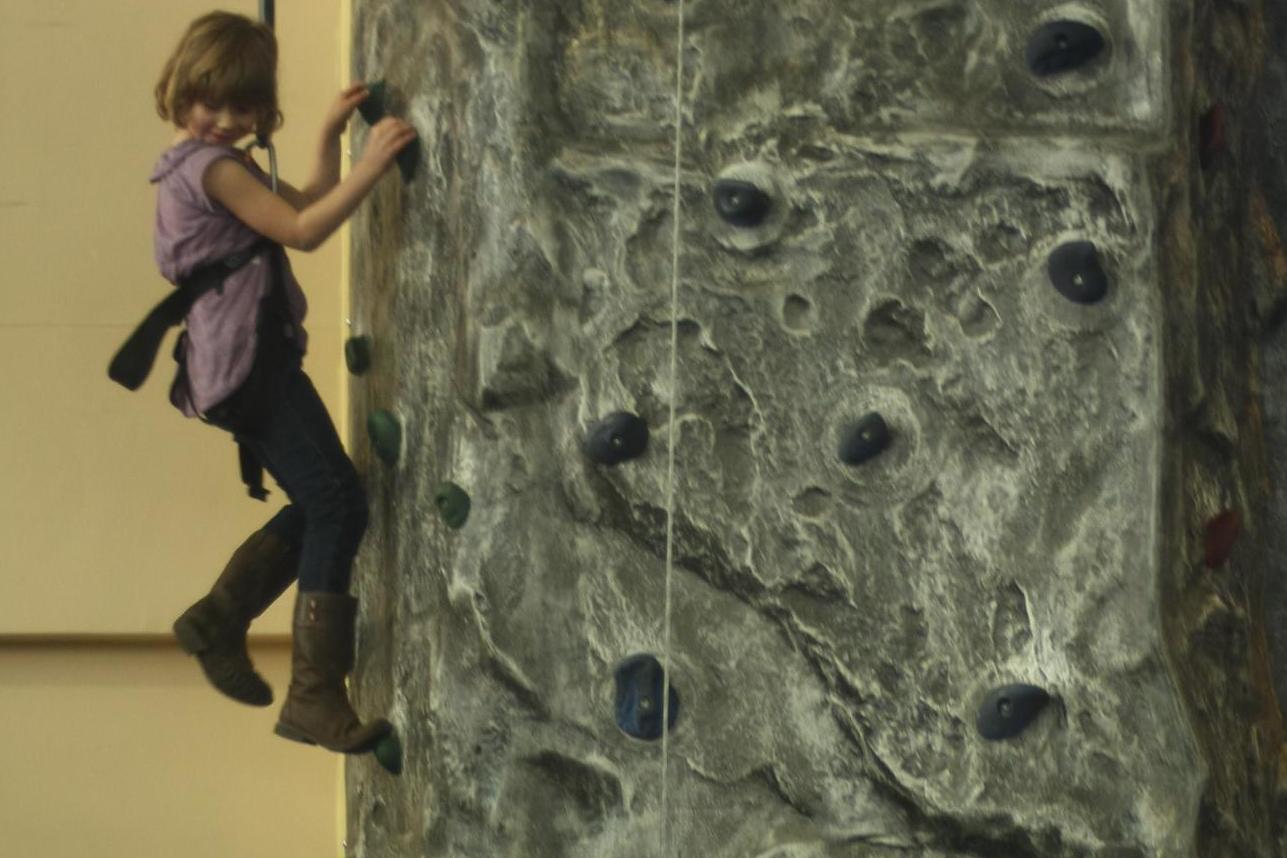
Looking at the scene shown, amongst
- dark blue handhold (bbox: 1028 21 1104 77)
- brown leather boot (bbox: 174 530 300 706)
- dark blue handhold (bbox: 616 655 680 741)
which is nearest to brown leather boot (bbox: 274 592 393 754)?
brown leather boot (bbox: 174 530 300 706)

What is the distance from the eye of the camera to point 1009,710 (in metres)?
2.77

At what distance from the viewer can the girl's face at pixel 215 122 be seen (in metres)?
2.87

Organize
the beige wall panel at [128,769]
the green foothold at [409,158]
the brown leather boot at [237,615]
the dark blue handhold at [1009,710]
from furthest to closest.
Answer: the beige wall panel at [128,769] → the brown leather boot at [237,615] → the green foothold at [409,158] → the dark blue handhold at [1009,710]

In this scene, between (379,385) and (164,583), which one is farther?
(164,583)

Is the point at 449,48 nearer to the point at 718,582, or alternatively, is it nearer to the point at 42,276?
the point at 718,582

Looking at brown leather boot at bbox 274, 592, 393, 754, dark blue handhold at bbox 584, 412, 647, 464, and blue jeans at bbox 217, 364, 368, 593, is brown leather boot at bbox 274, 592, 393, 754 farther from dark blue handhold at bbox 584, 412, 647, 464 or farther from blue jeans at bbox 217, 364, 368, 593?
dark blue handhold at bbox 584, 412, 647, 464

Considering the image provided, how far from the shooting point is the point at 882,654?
2811 mm

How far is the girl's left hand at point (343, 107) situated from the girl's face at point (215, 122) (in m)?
0.11

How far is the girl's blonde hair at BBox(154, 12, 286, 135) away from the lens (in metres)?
2.85

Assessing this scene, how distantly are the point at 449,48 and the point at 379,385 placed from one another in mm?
485

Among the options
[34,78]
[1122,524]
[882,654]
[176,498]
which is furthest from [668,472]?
[34,78]

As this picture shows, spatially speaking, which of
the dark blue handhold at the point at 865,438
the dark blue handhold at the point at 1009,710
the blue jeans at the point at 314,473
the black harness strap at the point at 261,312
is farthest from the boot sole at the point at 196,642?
the dark blue handhold at the point at 1009,710

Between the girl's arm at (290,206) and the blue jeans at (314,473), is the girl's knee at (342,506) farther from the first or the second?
the girl's arm at (290,206)

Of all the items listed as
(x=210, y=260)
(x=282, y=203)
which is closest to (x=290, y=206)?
(x=282, y=203)
